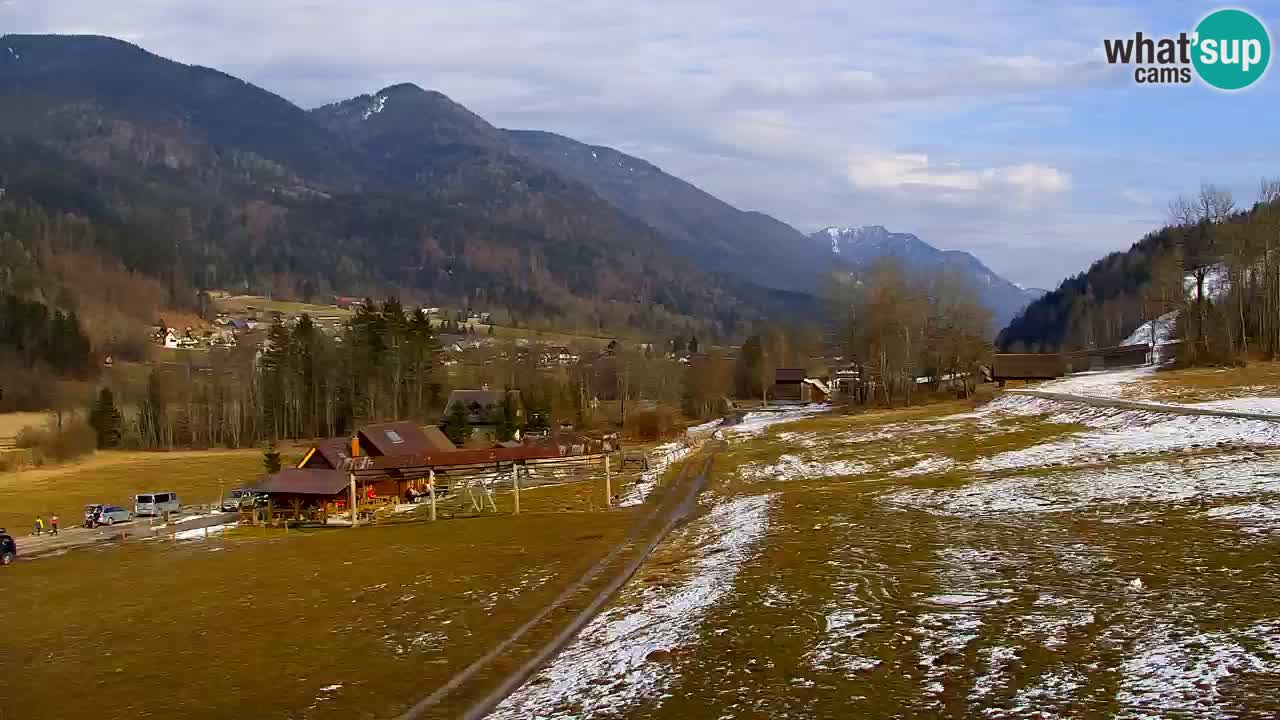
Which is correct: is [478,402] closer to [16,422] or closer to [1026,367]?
[16,422]

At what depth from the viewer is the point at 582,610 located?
24141 mm

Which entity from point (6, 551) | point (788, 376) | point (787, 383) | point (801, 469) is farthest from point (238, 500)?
point (788, 376)

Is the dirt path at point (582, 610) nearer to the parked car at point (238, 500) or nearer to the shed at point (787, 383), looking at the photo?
the parked car at point (238, 500)

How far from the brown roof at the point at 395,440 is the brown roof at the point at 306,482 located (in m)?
6.91

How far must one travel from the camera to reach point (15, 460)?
10031 cm

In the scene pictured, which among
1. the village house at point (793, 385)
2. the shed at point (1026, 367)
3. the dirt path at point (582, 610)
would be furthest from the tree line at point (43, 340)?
the shed at point (1026, 367)

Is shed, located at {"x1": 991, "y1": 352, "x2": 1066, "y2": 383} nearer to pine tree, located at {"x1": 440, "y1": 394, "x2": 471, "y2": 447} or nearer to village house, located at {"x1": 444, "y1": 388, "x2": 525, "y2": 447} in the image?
village house, located at {"x1": 444, "y1": 388, "x2": 525, "y2": 447}

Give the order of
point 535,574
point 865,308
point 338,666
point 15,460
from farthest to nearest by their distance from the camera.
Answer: point 865,308, point 15,460, point 535,574, point 338,666

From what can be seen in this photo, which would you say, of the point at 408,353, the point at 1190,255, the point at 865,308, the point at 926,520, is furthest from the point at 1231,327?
the point at 408,353

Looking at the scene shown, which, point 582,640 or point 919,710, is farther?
point 582,640

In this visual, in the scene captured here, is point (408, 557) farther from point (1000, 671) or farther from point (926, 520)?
point (1000, 671)

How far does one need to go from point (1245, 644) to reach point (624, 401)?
382 ft

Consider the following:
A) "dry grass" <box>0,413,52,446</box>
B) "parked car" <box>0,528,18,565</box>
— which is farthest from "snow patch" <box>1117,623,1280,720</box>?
"dry grass" <box>0,413,52,446</box>

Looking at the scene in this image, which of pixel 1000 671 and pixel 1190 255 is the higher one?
pixel 1190 255
